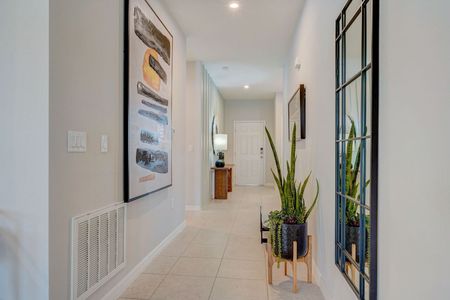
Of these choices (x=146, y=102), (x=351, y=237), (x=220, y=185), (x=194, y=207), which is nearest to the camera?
(x=351, y=237)

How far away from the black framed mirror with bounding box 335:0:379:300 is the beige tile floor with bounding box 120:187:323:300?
740 millimetres

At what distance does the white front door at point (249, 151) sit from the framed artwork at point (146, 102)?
6.06m

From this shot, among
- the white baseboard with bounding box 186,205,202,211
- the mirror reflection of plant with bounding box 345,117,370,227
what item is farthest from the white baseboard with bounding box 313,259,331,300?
the white baseboard with bounding box 186,205,202,211

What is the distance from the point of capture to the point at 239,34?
155 inches

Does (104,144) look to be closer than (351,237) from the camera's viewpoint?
No

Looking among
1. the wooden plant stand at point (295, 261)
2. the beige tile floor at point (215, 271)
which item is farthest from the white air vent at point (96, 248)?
the wooden plant stand at point (295, 261)

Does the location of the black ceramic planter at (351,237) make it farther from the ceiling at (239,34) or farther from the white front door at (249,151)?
the white front door at (249,151)

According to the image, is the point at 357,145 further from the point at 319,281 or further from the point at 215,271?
the point at 215,271

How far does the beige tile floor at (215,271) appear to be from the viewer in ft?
7.18

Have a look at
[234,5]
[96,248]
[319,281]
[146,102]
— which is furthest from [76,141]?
[234,5]
